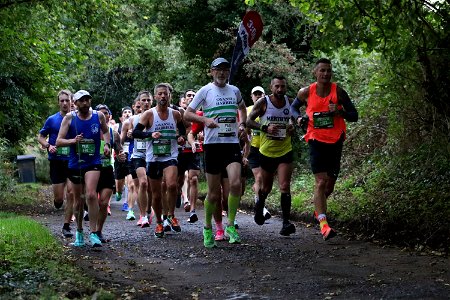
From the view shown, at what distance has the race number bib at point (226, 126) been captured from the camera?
10711 millimetres

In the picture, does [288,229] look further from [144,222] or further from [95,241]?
Result: [144,222]

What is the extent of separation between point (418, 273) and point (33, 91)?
1665 cm

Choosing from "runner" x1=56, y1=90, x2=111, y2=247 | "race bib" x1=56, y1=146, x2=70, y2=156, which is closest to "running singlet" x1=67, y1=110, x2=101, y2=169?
"runner" x1=56, y1=90, x2=111, y2=247

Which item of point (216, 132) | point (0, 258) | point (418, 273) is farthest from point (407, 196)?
point (0, 258)

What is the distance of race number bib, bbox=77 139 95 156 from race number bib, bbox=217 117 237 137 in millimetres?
1749

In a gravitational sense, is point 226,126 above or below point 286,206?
above

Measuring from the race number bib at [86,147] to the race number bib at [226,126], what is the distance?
68.8 inches

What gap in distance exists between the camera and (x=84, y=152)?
11.1m

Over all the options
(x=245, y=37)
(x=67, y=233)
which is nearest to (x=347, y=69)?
(x=245, y=37)

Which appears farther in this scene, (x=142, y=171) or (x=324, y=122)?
(x=142, y=171)

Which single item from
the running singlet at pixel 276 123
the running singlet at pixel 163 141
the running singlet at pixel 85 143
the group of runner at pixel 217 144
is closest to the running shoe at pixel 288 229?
the group of runner at pixel 217 144

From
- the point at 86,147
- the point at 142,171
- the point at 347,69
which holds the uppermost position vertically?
the point at 347,69

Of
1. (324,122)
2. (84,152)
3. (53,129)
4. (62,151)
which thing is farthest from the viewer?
(53,129)

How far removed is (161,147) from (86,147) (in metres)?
1.49
